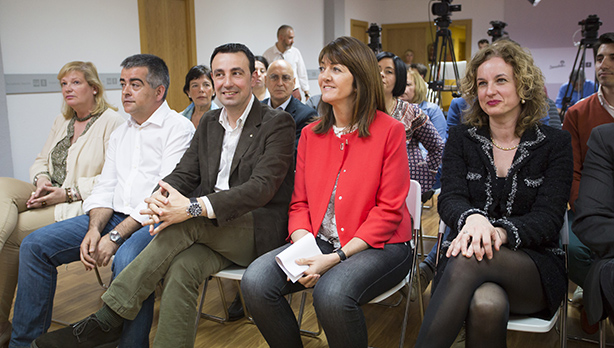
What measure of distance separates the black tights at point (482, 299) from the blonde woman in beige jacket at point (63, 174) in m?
1.90

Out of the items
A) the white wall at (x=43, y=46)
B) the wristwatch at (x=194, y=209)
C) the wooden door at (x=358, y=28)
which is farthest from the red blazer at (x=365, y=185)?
the wooden door at (x=358, y=28)

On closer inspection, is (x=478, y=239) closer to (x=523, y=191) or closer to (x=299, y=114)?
(x=523, y=191)

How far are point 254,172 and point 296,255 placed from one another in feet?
1.48

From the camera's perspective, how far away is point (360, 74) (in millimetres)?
1955

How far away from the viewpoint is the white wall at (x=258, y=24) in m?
7.06

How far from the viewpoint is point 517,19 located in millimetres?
11148

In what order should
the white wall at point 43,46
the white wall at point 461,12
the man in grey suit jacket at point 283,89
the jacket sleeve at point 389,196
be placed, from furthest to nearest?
1. the white wall at point 461,12
2. the white wall at point 43,46
3. the man in grey suit jacket at point 283,89
4. the jacket sleeve at point 389,196

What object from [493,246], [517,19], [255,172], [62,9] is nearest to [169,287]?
[255,172]

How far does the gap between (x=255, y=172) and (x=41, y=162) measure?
159 centimetres

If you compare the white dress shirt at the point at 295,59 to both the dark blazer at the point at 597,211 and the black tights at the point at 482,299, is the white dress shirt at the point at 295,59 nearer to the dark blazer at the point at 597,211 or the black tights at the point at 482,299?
the dark blazer at the point at 597,211

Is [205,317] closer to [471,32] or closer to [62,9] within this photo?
[62,9]

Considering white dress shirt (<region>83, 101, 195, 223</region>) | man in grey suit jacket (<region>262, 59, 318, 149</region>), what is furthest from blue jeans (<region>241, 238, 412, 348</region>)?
man in grey suit jacket (<region>262, 59, 318, 149</region>)

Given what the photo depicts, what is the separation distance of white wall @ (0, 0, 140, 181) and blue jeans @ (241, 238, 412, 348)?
3.81m


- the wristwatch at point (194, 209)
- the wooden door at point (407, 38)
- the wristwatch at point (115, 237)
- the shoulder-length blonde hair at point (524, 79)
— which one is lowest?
the wristwatch at point (115, 237)
